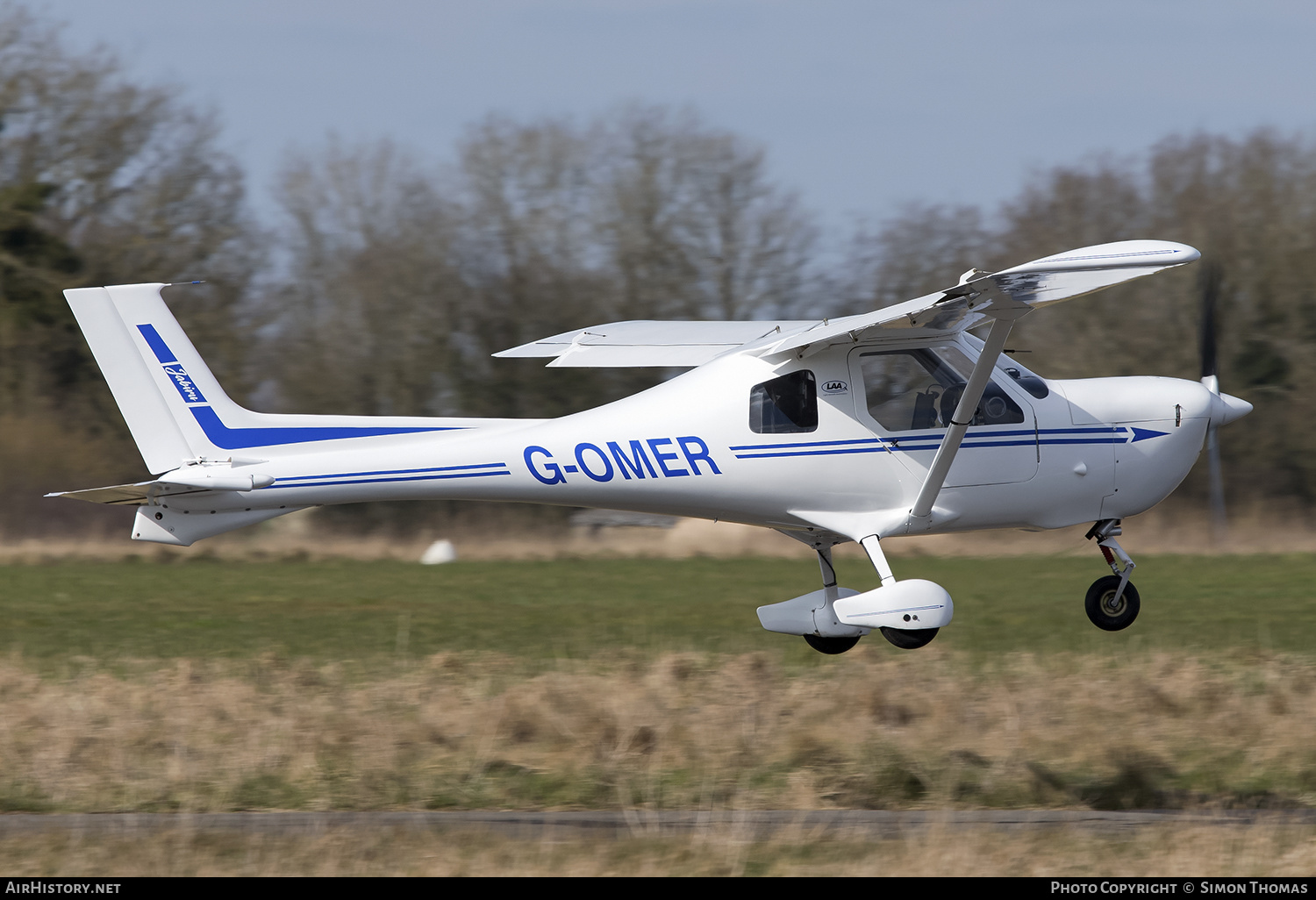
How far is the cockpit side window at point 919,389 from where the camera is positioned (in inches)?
416

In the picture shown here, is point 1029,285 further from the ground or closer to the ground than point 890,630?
further from the ground

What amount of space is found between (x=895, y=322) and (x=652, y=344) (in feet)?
10.1

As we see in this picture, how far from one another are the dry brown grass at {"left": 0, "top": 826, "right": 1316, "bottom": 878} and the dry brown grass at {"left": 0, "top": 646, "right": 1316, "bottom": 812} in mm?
916

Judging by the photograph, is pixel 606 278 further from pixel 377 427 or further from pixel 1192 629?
pixel 377 427

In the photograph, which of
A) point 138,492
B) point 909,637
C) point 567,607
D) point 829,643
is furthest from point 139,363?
point 567,607

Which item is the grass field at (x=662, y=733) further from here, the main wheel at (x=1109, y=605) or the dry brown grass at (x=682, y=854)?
the main wheel at (x=1109, y=605)

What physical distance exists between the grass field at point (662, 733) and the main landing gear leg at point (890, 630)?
35cm

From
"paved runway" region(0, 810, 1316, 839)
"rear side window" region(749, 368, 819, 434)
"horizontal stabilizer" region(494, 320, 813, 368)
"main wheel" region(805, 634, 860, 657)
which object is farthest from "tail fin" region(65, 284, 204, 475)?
"main wheel" region(805, 634, 860, 657)

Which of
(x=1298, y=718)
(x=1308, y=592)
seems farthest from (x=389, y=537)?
(x=1298, y=718)

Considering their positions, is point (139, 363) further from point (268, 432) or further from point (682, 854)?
point (682, 854)

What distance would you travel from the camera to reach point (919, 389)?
35.0 feet

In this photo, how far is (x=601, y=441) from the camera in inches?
412

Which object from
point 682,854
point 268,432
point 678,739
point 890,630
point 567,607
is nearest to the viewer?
point 682,854

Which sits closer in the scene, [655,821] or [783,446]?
[655,821]
